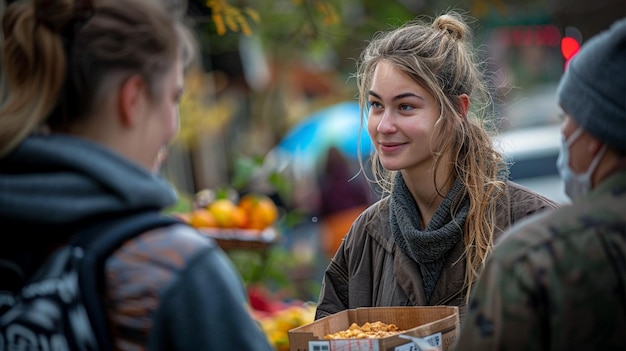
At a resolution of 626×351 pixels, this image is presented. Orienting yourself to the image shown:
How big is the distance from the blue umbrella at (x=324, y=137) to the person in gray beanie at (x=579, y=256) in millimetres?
8470

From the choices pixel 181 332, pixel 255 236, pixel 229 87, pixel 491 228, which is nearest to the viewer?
pixel 181 332

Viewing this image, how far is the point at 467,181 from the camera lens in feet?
10.6

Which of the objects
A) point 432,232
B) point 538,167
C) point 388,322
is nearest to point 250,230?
point 432,232

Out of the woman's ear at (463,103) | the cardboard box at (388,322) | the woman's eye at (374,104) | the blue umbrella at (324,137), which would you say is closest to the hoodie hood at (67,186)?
the cardboard box at (388,322)

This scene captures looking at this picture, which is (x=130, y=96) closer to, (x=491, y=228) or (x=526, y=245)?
(x=526, y=245)

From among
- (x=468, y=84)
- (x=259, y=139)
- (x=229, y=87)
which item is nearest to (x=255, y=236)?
(x=468, y=84)

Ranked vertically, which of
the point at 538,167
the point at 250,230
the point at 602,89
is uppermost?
the point at 602,89

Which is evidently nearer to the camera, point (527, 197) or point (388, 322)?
point (388, 322)

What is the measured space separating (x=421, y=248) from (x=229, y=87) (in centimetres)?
1361

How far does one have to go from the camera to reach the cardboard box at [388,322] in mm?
2602

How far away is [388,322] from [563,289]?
1.08 m

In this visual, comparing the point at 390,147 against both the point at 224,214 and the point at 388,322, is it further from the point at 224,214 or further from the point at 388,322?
the point at 224,214

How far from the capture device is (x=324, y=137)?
36.7 ft

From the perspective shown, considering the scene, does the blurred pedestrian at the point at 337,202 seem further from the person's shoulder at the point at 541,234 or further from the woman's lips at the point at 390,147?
the person's shoulder at the point at 541,234
